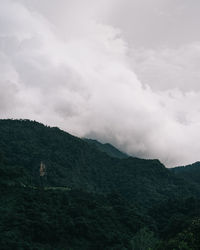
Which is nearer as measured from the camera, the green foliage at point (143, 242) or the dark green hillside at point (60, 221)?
the green foliage at point (143, 242)

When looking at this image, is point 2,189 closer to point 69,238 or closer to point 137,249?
point 69,238

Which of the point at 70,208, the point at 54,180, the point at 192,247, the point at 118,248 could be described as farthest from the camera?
the point at 54,180

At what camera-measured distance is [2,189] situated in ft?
420

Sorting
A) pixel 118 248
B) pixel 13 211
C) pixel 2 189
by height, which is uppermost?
pixel 2 189

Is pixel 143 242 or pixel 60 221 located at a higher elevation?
pixel 60 221

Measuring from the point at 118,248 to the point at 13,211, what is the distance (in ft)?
119

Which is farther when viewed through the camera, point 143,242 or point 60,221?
point 60,221

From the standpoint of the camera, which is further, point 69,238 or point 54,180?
point 54,180

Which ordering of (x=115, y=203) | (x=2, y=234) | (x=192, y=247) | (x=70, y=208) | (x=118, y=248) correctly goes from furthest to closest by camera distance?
(x=115, y=203) < (x=70, y=208) < (x=118, y=248) < (x=2, y=234) < (x=192, y=247)

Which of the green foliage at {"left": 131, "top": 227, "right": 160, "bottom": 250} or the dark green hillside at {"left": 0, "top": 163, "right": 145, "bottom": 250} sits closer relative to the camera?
the green foliage at {"left": 131, "top": 227, "right": 160, "bottom": 250}

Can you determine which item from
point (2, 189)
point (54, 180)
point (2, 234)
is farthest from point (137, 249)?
point (54, 180)

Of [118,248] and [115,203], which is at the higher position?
[115,203]

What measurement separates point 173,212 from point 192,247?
377 feet

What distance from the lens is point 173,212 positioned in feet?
515
